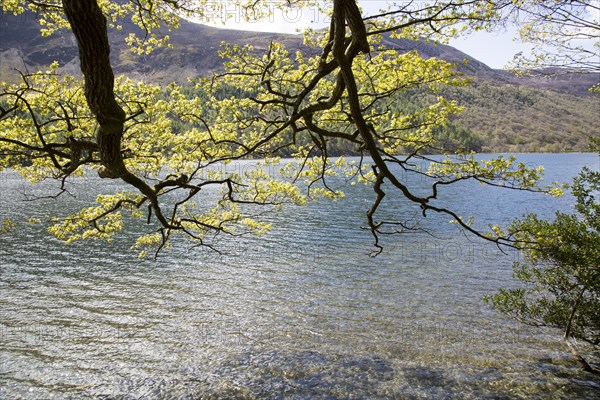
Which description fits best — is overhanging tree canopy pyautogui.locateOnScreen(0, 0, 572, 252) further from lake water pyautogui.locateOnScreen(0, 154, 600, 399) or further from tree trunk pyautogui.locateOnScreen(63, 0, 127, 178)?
lake water pyautogui.locateOnScreen(0, 154, 600, 399)

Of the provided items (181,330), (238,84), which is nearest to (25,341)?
(181,330)

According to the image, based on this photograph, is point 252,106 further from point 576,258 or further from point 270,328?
point 576,258

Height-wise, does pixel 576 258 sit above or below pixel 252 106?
below

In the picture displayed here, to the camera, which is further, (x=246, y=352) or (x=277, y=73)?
(x=246, y=352)

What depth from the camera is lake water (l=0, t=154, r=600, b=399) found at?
9.71 m

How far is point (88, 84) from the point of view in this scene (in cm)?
432

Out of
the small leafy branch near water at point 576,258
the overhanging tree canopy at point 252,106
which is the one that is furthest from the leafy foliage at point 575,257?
the overhanging tree canopy at point 252,106

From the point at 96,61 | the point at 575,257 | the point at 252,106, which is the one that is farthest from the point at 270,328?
the point at 96,61

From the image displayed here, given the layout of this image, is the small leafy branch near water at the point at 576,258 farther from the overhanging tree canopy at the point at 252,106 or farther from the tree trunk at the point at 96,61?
the tree trunk at the point at 96,61

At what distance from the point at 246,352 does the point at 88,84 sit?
29.1 ft

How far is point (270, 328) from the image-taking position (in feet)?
43.0

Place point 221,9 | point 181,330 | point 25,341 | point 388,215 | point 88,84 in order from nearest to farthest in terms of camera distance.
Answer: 1. point 88,84
2. point 221,9
3. point 25,341
4. point 181,330
5. point 388,215

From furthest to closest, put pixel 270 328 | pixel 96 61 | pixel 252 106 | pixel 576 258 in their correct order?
pixel 270 328
pixel 252 106
pixel 576 258
pixel 96 61

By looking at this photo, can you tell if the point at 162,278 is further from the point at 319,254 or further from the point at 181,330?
the point at 319,254
